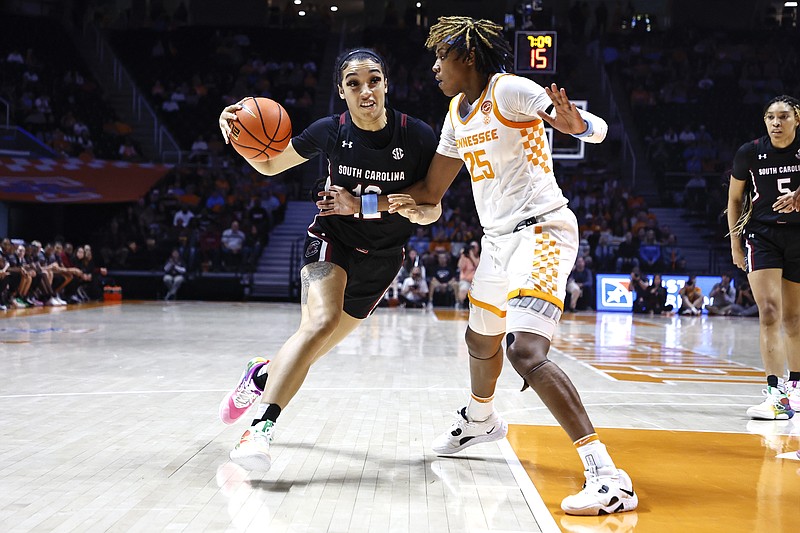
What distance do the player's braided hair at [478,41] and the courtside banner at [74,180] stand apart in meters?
17.2

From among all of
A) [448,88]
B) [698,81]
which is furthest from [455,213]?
[448,88]

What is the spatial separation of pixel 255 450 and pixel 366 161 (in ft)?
5.15

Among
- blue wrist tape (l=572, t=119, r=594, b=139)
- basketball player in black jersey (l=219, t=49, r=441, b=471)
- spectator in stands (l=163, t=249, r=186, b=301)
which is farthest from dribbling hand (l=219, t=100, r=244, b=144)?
spectator in stands (l=163, t=249, r=186, b=301)

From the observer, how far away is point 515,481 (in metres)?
3.55

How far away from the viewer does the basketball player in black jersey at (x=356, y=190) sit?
13.3 ft

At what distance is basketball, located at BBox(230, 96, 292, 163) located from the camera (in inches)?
159

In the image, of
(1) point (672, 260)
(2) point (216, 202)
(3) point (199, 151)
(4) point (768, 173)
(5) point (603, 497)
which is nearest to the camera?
(5) point (603, 497)

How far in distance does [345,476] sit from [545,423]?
1.74 m

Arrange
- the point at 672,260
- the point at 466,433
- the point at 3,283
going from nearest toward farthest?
1. the point at 466,433
2. the point at 3,283
3. the point at 672,260

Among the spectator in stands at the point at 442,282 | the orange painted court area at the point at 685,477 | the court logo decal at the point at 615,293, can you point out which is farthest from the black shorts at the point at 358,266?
the court logo decal at the point at 615,293

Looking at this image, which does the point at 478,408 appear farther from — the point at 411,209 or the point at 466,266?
the point at 466,266

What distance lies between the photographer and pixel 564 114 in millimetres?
3357

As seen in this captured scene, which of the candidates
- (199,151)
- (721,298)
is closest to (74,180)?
(199,151)

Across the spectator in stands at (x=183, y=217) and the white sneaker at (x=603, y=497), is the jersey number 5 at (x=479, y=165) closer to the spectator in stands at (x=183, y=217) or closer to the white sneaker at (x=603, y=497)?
the white sneaker at (x=603, y=497)
